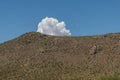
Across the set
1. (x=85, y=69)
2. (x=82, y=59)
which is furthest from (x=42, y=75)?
(x=82, y=59)

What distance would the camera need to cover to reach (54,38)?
93000 mm

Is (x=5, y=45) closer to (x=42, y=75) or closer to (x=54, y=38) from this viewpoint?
(x=54, y=38)

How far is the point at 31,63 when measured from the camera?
7862cm

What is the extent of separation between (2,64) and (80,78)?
27601 millimetres

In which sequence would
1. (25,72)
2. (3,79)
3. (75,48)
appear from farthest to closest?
(75,48) → (25,72) → (3,79)

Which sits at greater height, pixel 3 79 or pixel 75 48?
A: pixel 75 48

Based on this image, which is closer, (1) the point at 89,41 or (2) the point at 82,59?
(2) the point at 82,59

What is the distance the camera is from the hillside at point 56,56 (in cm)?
6981

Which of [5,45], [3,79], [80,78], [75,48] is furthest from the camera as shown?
[5,45]

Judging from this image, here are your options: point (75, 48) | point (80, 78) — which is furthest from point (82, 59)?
point (80, 78)

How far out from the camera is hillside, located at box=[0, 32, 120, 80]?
229ft

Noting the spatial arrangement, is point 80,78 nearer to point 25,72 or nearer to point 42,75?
point 42,75

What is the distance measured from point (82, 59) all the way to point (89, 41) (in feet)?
34.3

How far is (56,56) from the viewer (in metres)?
82.6
